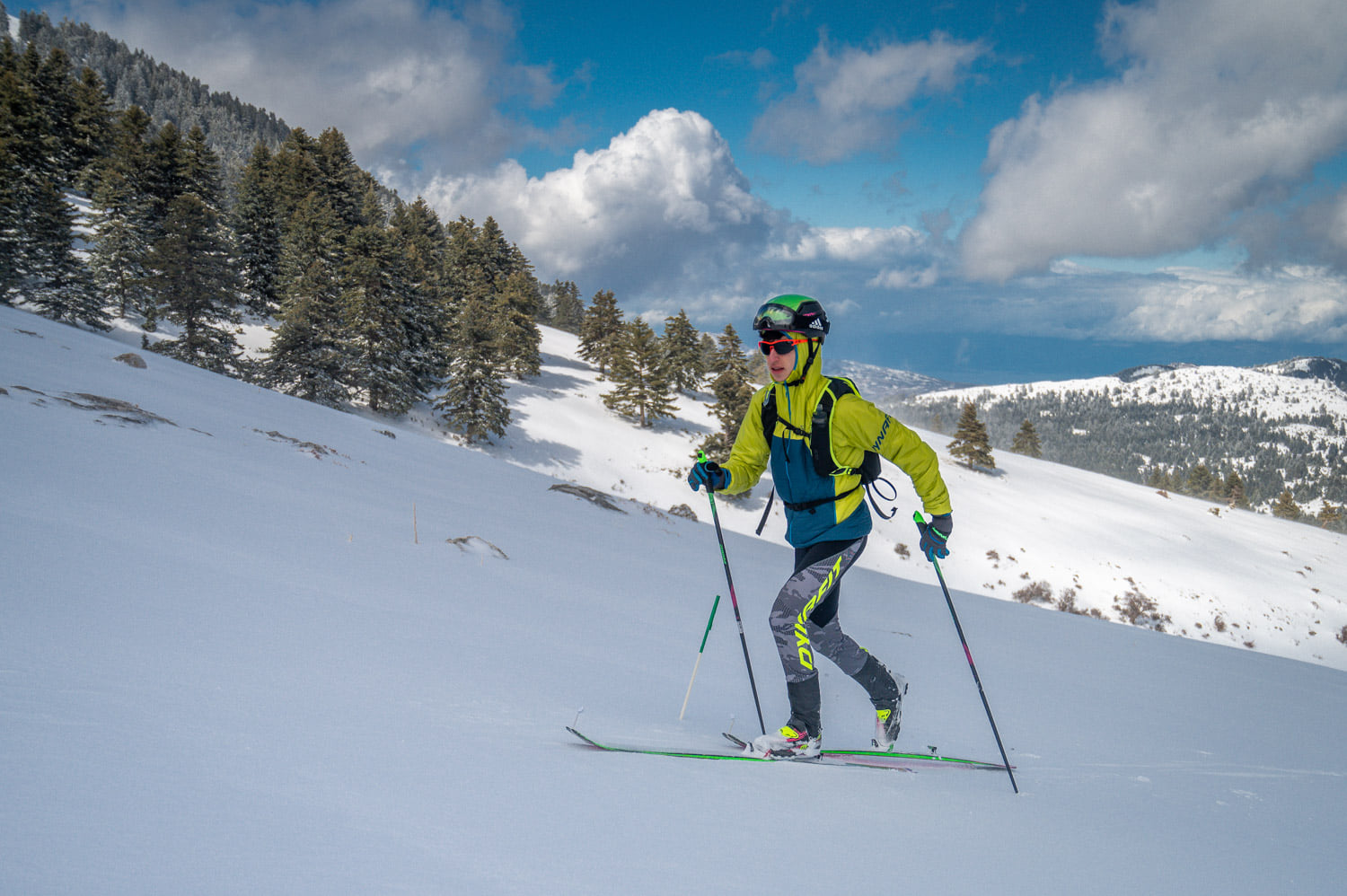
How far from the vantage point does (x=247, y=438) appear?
30.1 feet

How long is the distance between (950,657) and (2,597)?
8061 mm

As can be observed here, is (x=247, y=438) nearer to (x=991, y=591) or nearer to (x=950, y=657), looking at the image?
(x=950, y=657)

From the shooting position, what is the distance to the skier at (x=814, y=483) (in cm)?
386

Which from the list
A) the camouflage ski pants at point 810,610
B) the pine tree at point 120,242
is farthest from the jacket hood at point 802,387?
the pine tree at point 120,242

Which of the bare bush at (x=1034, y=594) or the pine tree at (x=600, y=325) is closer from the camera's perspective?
the bare bush at (x=1034, y=594)

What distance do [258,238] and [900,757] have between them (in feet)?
156

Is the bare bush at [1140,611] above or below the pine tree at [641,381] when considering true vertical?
below

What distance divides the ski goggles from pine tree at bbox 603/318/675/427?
39148 mm

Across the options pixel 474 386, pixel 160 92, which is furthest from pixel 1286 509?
pixel 160 92

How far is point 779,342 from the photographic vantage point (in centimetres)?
395

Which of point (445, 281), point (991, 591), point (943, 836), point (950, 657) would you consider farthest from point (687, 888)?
point (445, 281)

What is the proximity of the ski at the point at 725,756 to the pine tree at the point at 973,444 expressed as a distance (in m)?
54.4

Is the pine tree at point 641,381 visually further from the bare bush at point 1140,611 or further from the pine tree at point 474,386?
the bare bush at point 1140,611

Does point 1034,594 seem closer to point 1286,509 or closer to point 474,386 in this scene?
point 474,386
